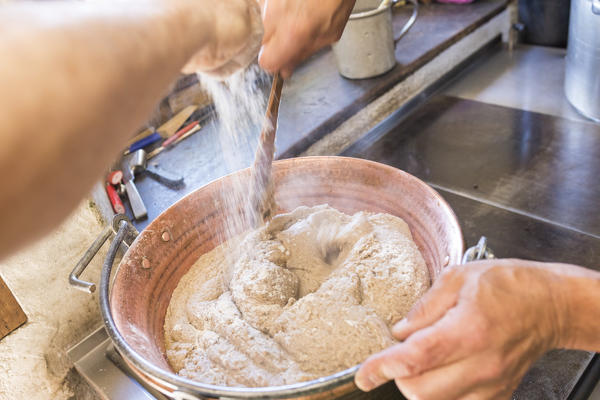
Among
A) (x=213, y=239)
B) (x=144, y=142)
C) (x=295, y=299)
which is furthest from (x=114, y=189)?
(x=295, y=299)

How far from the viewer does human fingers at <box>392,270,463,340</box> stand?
630 mm

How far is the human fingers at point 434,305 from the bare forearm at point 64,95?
46 cm

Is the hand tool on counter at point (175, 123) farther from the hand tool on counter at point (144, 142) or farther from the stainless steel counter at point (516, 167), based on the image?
the stainless steel counter at point (516, 167)

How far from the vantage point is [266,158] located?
3.00 feet

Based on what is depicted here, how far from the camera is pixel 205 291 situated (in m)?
0.92

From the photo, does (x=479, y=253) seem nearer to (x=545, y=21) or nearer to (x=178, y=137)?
(x=178, y=137)

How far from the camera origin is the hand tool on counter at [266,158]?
2.92 feet

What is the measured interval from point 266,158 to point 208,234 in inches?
9.8

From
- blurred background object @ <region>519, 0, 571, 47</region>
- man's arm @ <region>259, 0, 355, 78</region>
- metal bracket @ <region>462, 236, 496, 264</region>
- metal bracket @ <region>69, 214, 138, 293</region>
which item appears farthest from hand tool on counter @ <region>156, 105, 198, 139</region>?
blurred background object @ <region>519, 0, 571, 47</region>

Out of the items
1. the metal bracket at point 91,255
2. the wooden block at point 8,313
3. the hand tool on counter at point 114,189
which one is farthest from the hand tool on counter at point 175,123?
the wooden block at point 8,313

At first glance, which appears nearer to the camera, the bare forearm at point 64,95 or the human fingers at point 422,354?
the bare forearm at point 64,95

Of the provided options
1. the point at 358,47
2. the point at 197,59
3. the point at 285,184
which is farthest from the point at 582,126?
the point at 197,59

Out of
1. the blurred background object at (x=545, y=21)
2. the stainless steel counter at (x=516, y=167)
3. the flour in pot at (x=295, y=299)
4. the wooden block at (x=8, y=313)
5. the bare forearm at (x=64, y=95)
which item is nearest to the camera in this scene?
the bare forearm at (x=64, y=95)

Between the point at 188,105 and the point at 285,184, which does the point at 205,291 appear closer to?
the point at 285,184
